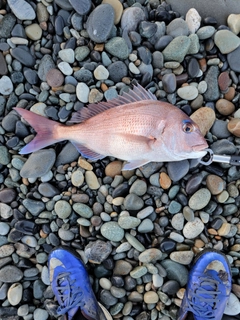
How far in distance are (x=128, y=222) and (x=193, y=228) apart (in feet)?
1.89

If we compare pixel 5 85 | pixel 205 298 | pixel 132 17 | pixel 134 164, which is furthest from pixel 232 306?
pixel 5 85

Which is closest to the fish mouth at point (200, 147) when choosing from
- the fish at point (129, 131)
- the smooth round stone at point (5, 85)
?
the fish at point (129, 131)

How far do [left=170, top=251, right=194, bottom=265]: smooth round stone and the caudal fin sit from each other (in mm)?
→ 1444

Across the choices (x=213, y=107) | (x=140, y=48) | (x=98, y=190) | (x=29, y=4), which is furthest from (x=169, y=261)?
(x=29, y=4)

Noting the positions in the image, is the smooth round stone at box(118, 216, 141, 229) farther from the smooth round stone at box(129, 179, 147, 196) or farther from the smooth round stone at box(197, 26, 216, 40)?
the smooth round stone at box(197, 26, 216, 40)

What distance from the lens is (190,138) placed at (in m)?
2.43

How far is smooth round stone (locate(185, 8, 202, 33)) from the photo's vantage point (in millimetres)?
2969

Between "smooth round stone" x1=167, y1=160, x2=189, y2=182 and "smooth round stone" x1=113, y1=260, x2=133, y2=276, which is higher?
"smooth round stone" x1=167, y1=160, x2=189, y2=182

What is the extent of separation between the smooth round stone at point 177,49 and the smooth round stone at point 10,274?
7.81ft

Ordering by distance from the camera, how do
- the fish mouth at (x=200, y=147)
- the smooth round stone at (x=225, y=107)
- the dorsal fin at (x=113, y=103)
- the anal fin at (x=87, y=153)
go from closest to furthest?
the fish mouth at (x=200, y=147) → the dorsal fin at (x=113, y=103) → the anal fin at (x=87, y=153) → the smooth round stone at (x=225, y=107)

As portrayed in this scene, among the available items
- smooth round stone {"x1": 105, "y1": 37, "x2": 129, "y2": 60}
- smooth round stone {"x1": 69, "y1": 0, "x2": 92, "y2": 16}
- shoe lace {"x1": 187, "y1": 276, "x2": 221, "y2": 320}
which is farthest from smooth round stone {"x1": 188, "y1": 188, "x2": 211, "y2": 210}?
smooth round stone {"x1": 69, "y1": 0, "x2": 92, "y2": 16}

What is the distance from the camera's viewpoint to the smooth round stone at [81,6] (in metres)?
2.88

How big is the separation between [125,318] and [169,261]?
660 mm

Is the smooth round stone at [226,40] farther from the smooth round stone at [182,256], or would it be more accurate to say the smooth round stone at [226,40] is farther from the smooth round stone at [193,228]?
the smooth round stone at [182,256]
